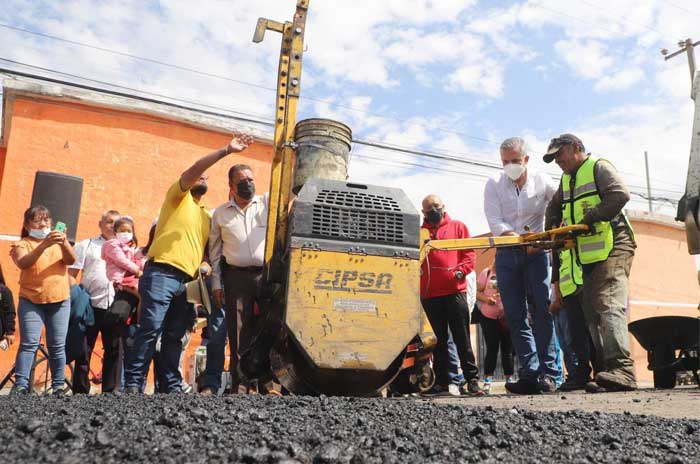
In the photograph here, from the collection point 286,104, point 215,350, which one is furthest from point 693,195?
point 215,350

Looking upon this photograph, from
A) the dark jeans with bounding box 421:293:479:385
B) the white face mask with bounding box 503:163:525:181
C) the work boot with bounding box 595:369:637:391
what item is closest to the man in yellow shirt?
the dark jeans with bounding box 421:293:479:385

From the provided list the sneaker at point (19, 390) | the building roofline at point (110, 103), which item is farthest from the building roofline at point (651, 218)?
the sneaker at point (19, 390)

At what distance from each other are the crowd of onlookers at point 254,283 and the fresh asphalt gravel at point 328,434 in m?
1.53

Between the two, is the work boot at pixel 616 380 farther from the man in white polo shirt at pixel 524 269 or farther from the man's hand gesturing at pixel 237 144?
the man's hand gesturing at pixel 237 144

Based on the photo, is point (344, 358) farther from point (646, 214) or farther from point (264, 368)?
point (646, 214)

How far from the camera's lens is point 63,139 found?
1001 cm

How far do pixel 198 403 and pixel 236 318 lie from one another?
1.69m

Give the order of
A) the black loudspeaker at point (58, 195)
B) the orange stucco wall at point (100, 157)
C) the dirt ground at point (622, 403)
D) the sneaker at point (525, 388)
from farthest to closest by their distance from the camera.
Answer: the orange stucco wall at point (100, 157), the black loudspeaker at point (58, 195), the sneaker at point (525, 388), the dirt ground at point (622, 403)

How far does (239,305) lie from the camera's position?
14.4 ft

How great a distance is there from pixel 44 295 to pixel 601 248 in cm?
414

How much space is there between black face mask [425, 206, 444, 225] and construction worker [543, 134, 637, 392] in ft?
3.48

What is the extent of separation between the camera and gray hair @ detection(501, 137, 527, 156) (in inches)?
203

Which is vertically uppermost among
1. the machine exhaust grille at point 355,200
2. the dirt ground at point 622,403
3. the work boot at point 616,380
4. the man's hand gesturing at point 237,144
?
the man's hand gesturing at point 237,144

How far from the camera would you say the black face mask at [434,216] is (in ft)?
17.8
